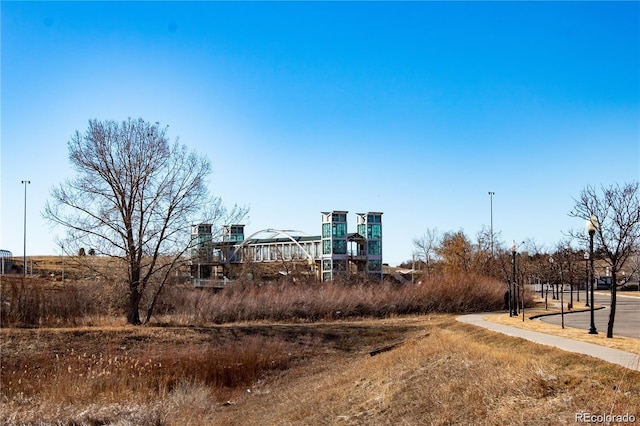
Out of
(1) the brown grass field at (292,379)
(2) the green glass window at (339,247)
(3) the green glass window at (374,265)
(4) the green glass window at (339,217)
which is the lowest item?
(1) the brown grass field at (292,379)

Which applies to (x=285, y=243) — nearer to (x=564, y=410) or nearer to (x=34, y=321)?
(x=34, y=321)

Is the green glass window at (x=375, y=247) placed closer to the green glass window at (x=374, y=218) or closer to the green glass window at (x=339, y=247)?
the green glass window at (x=374, y=218)

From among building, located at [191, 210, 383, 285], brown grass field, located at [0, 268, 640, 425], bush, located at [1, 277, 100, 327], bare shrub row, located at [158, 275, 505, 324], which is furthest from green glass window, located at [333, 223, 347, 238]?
bush, located at [1, 277, 100, 327]

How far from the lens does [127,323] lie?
A: 32094 mm

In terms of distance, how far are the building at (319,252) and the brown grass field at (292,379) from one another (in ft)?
95.1

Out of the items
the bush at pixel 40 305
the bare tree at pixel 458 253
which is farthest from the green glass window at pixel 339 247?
the bush at pixel 40 305

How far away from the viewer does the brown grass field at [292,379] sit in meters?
11.0

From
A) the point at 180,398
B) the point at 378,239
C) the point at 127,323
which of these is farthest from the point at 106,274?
the point at 378,239

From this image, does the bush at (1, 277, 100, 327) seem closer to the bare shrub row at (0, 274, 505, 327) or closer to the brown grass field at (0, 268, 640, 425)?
the bare shrub row at (0, 274, 505, 327)

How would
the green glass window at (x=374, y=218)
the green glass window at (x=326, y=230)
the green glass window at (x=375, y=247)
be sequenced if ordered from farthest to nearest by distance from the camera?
1. the green glass window at (x=375, y=247)
2. the green glass window at (x=374, y=218)
3. the green glass window at (x=326, y=230)

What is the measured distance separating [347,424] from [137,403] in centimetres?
669

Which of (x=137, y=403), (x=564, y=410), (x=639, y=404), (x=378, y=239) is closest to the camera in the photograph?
(x=639, y=404)

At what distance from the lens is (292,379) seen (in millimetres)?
22109

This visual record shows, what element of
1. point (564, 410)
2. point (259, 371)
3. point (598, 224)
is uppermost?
point (598, 224)
